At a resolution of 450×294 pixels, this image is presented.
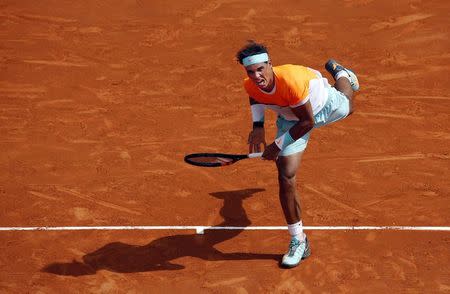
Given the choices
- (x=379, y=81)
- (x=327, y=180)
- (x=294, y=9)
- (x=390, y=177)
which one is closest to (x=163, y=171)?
(x=327, y=180)

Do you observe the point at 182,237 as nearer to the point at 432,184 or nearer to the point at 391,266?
the point at 391,266

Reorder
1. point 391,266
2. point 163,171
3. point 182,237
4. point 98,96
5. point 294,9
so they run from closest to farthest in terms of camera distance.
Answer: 1. point 391,266
2. point 182,237
3. point 163,171
4. point 98,96
5. point 294,9

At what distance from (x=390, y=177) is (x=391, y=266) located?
1.76 m

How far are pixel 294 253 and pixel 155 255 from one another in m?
1.49

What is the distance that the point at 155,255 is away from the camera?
27.9ft

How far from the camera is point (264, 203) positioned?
9.26 metres

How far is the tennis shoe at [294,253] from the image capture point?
8086mm

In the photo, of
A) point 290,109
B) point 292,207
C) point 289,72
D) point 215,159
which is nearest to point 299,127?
point 290,109

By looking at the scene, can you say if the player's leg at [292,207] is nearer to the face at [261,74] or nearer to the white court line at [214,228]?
the white court line at [214,228]

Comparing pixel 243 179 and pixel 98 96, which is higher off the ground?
pixel 98 96

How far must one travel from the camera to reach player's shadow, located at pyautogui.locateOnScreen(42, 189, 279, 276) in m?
8.30

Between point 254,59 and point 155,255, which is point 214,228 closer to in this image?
point 155,255

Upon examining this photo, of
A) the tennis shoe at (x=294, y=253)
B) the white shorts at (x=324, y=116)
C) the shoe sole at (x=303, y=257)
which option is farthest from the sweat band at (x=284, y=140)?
the shoe sole at (x=303, y=257)

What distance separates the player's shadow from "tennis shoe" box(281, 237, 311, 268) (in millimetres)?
239
